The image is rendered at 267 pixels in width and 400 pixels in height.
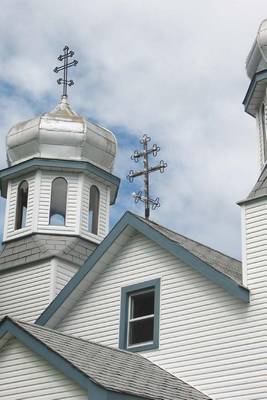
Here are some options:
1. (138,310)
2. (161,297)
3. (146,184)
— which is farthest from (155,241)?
(146,184)

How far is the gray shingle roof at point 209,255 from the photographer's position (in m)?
21.4

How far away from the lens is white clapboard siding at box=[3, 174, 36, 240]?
2984 cm

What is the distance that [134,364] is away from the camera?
65.7 ft

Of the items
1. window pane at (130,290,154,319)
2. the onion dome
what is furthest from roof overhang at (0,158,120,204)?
window pane at (130,290,154,319)

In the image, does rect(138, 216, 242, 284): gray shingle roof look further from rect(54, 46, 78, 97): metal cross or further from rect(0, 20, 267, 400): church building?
rect(54, 46, 78, 97): metal cross

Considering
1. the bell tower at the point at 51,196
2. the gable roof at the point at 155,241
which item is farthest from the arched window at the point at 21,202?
the gable roof at the point at 155,241

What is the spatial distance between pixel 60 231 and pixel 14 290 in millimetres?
2359

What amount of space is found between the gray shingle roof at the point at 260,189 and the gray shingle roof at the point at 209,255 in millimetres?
1703

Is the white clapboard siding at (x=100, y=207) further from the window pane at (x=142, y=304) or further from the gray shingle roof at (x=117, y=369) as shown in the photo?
the gray shingle roof at (x=117, y=369)

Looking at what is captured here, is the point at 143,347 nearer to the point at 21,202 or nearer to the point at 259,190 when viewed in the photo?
the point at 259,190

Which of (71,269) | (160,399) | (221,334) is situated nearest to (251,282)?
(221,334)

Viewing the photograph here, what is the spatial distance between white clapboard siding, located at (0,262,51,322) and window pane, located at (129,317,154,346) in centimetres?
563

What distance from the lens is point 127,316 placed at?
72.9 feet

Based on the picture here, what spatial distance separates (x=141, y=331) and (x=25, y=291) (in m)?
6.89
